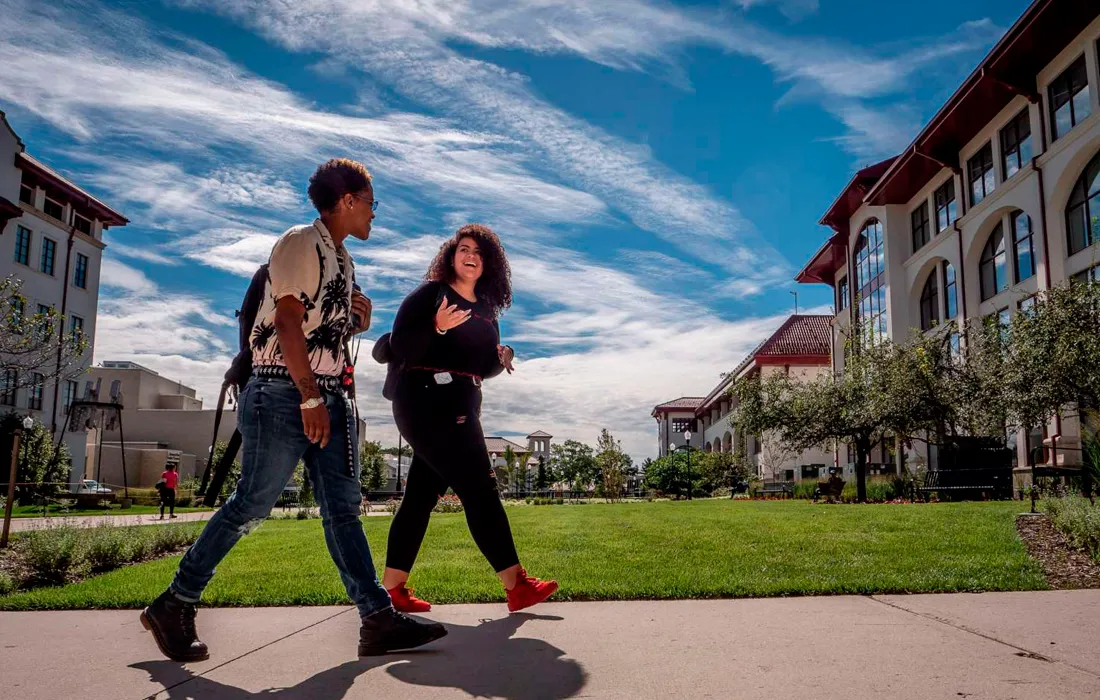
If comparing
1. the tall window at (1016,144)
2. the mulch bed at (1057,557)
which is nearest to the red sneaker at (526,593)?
the mulch bed at (1057,557)

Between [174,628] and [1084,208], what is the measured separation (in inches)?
948

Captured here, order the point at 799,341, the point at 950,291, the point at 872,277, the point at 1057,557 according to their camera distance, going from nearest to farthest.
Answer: the point at 1057,557
the point at 950,291
the point at 872,277
the point at 799,341

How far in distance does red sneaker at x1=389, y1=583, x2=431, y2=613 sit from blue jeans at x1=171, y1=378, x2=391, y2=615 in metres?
0.82

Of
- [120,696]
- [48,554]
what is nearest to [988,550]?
[120,696]

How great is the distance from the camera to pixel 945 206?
31.2 meters

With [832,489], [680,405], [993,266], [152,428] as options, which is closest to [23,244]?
[152,428]

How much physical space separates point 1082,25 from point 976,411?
9.97m

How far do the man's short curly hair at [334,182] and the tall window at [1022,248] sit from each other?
81.6ft

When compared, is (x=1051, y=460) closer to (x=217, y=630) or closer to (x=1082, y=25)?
(x=1082, y=25)

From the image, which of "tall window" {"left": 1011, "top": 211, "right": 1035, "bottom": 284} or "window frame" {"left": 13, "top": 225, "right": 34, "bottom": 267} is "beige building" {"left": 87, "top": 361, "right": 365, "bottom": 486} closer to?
"window frame" {"left": 13, "top": 225, "right": 34, "bottom": 267}

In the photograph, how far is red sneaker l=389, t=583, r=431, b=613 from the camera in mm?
4496

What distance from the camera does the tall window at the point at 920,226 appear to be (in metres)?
33.2

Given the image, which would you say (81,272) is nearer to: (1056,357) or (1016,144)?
(1016,144)

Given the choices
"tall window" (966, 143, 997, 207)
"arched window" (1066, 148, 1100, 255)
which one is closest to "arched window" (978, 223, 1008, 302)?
"tall window" (966, 143, 997, 207)
